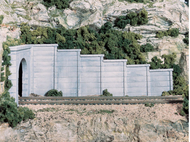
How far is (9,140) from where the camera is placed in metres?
27.1

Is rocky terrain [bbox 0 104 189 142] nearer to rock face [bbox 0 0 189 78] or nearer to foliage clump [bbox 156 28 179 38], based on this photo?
rock face [bbox 0 0 189 78]

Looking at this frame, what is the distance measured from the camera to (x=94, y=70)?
38344 mm

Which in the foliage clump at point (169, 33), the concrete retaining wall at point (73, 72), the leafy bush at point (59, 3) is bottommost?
the concrete retaining wall at point (73, 72)

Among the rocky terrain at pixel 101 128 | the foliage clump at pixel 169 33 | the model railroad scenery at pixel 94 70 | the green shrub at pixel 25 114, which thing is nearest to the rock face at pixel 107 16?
the model railroad scenery at pixel 94 70

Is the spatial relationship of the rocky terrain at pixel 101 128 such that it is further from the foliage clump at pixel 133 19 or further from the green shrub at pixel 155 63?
the foliage clump at pixel 133 19

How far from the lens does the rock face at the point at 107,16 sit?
140 ft

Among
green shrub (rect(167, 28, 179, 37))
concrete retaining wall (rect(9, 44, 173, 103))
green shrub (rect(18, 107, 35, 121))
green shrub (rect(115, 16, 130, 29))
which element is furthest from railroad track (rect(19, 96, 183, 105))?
green shrub (rect(115, 16, 130, 29))

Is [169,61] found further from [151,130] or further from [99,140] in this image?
[99,140]

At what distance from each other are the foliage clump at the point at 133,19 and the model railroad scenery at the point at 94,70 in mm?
158

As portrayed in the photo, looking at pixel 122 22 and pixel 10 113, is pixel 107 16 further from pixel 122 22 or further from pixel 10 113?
pixel 10 113

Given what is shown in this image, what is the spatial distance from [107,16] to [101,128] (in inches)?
830

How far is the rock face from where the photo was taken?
42.8 metres

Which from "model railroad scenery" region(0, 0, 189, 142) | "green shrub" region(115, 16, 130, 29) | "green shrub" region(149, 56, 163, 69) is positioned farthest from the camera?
"green shrub" region(115, 16, 130, 29)

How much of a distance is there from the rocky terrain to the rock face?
1483 centimetres
